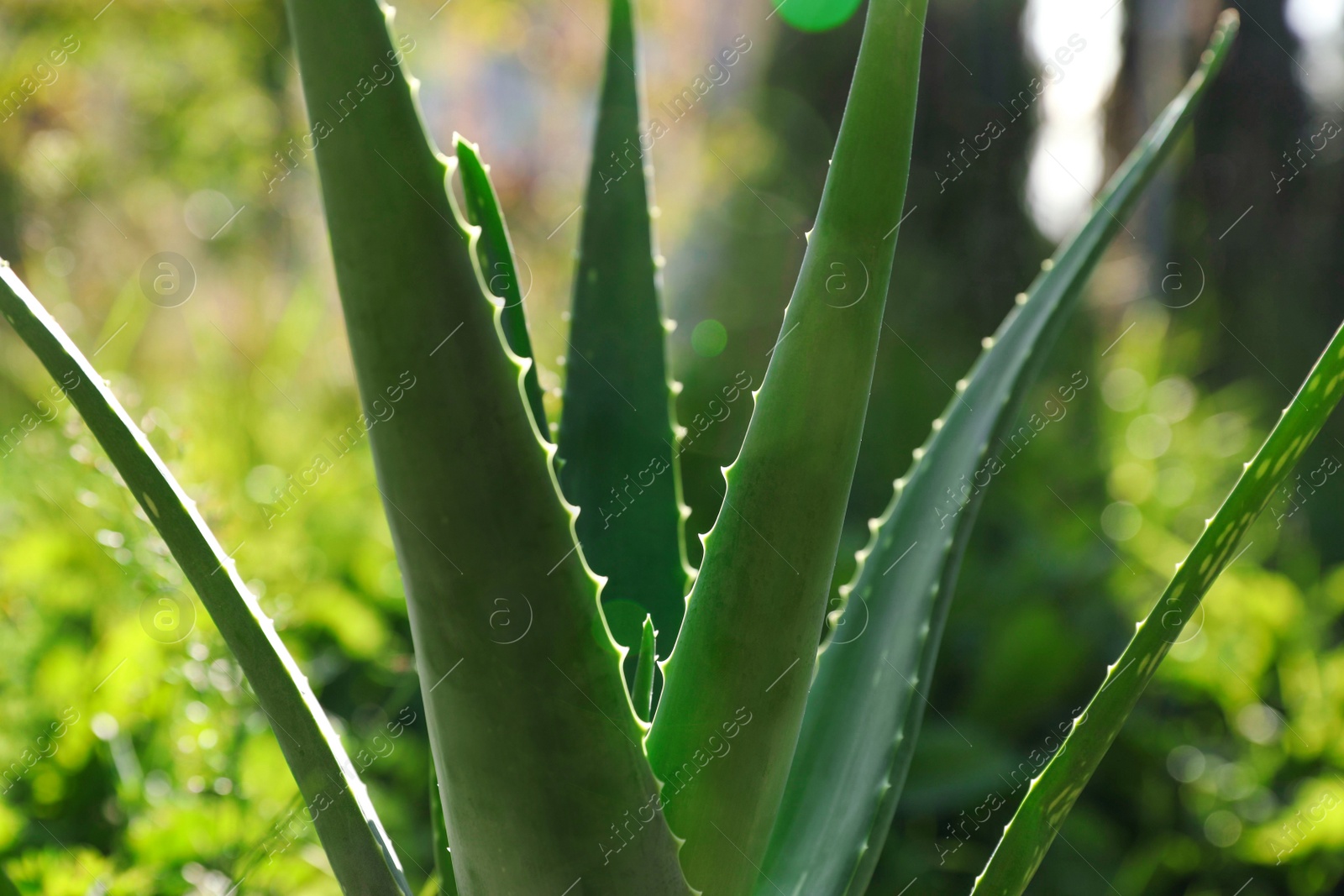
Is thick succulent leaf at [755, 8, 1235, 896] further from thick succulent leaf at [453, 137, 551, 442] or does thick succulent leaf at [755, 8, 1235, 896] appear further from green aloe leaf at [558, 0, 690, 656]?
thick succulent leaf at [453, 137, 551, 442]

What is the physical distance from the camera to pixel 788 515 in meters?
0.47

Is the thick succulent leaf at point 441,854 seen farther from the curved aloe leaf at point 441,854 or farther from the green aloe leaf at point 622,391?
the green aloe leaf at point 622,391

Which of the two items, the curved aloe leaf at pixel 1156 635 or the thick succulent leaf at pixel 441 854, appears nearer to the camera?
the curved aloe leaf at pixel 1156 635

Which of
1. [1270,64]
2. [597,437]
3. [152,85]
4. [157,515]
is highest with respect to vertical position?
[152,85]

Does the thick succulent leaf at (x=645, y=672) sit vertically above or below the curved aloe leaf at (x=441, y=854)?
above

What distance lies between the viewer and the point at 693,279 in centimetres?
296

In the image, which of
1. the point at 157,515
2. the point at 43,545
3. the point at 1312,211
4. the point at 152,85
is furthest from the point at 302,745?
the point at 152,85

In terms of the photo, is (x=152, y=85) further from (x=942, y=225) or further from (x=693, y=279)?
(x=942, y=225)

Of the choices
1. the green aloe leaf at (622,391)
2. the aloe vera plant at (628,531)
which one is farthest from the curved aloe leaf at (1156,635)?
the green aloe leaf at (622,391)

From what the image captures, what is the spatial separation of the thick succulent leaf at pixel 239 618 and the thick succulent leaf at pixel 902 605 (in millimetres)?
244

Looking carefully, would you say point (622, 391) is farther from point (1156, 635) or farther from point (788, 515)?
point (1156, 635)

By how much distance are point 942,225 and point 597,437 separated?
7.25 ft

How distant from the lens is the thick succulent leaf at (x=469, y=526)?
33 cm

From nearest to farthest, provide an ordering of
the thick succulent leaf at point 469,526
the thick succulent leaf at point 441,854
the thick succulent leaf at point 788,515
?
the thick succulent leaf at point 469,526
the thick succulent leaf at point 788,515
the thick succulent leaf at point 441,854
